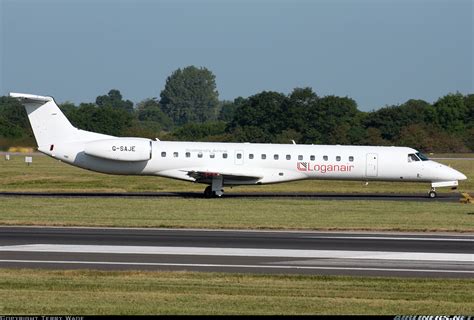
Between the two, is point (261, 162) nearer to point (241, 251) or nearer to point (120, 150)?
point (120, 150)

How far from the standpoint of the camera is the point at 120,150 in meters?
37.1

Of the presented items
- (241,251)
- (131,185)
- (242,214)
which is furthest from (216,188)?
(241,251)

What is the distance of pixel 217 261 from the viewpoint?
725 inches

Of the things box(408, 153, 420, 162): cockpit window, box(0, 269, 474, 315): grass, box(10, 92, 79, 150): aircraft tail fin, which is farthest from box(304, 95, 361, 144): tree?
box(0, 269, 474, 315): grass

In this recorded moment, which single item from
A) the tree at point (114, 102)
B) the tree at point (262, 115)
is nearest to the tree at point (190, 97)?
the tree at point (114, 102)

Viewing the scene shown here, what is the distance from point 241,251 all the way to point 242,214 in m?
9.21

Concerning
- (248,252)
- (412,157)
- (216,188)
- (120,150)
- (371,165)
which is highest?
(120,150)

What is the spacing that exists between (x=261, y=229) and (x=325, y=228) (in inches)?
70.3

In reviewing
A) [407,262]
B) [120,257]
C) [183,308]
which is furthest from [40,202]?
[183,308]

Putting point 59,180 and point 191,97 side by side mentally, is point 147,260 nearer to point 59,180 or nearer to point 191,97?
point 59,180

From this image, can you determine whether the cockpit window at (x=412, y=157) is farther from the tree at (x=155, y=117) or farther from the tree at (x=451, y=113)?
the tree at (x=155, y=117)

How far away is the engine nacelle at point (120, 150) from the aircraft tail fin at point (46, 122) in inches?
47.3

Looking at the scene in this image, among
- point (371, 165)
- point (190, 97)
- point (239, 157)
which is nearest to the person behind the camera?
point (239, 157)

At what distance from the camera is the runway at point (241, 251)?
694 inches
